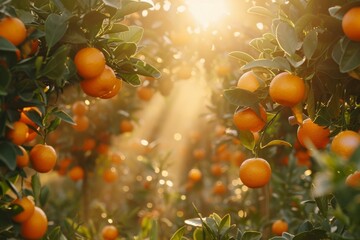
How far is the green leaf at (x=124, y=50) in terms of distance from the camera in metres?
1.71

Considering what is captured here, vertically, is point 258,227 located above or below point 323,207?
below

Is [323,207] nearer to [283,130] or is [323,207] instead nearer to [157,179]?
[283,130]

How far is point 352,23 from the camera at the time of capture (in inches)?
52.1

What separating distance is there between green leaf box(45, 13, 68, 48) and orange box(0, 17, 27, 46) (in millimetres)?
79

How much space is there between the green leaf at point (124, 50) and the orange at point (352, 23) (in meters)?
0.70

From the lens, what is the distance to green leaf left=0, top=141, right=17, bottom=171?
139cm

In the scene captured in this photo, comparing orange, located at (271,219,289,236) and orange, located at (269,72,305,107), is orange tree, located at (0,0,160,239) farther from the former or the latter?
orange, located at (271,219,289,236)

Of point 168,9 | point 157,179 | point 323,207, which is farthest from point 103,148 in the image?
point 323,207

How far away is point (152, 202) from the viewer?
4.70m

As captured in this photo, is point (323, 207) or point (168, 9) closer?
point (323, 207)

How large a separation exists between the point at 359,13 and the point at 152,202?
3.62 meters

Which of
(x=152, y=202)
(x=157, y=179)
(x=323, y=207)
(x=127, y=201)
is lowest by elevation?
(x=127, y=201)

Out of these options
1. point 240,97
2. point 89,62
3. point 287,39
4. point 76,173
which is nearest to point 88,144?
point 76,173

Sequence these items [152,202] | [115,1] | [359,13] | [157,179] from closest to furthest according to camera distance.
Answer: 1. [359,13]
2. [115,1]
3. [157,179]
4. [152,202]
